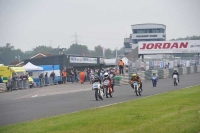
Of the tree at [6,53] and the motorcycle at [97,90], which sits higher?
the tree at [6,53]

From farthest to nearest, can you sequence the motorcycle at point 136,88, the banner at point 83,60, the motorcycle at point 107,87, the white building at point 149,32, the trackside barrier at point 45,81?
the white building at point 149,32 → the banner at point 83,60 → the trackside barrier at point 45,81 → the motorcycle at point 136,88 → the motorcycle at point 107,87

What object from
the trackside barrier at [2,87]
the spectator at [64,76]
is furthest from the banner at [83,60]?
the trackside barrier at [2,87]

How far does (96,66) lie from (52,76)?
613 inches

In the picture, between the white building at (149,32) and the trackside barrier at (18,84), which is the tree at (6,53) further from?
the white building at (149,32)


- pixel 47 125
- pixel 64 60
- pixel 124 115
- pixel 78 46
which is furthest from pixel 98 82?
pixel 78 46

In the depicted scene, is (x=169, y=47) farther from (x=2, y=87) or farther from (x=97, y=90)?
(x=97, y=90)

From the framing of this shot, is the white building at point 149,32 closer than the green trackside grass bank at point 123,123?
No

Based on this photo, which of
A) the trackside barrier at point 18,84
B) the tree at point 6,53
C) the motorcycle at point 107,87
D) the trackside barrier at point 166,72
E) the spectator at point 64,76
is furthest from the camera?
the spectator at point 64,76

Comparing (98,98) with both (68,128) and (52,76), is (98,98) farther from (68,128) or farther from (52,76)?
(52,76)

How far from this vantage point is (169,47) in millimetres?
65625

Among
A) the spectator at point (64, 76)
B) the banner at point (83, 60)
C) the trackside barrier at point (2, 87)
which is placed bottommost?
the trackside barrier at point (2, 87)

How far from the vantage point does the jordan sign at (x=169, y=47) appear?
2493 inches

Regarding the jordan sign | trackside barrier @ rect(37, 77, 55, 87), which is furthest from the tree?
the jordan sign

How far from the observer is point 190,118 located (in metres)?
12.2
